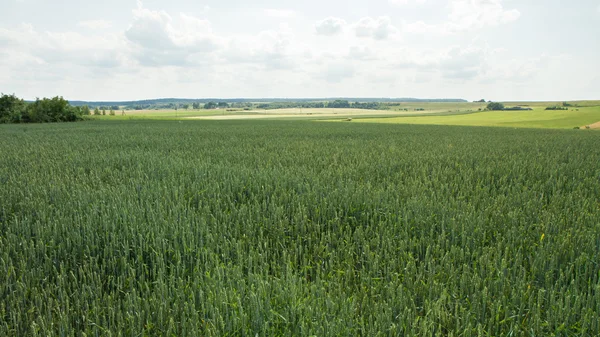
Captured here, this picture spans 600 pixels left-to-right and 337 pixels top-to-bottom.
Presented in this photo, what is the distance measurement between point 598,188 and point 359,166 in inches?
164

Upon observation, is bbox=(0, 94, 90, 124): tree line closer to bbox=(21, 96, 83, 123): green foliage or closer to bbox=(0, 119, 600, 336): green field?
bbox=(21, 96, 83, 123): green foliage

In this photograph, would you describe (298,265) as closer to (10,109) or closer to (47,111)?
(47,111)

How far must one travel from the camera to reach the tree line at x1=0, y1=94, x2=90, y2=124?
143 ft

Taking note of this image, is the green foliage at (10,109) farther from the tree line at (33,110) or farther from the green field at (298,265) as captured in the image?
the green field at (298,265)

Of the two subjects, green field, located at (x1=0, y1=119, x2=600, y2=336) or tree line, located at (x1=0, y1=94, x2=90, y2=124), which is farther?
tree line, located at (x1=0, y1=94, x2=90, y2=124)

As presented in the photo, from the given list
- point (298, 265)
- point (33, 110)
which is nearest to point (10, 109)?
point (33, 110)

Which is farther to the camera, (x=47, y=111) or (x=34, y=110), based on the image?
(x=47, y=111)

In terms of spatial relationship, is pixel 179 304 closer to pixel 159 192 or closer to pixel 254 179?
pixel 159 192

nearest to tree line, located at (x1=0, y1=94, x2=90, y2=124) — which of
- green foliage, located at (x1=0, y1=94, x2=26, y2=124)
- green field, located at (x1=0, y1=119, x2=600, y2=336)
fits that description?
green foliage, located at (x1=0, y1=94, x2=26, y2=124)

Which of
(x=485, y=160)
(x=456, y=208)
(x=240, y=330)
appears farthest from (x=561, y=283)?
(x=485, y=160)

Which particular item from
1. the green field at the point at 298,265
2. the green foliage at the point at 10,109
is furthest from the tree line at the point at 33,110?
the green field at the point at 298,265

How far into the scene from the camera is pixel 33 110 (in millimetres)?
43875

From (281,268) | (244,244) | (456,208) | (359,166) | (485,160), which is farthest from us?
(485,160)

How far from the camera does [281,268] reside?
10.4 feet
